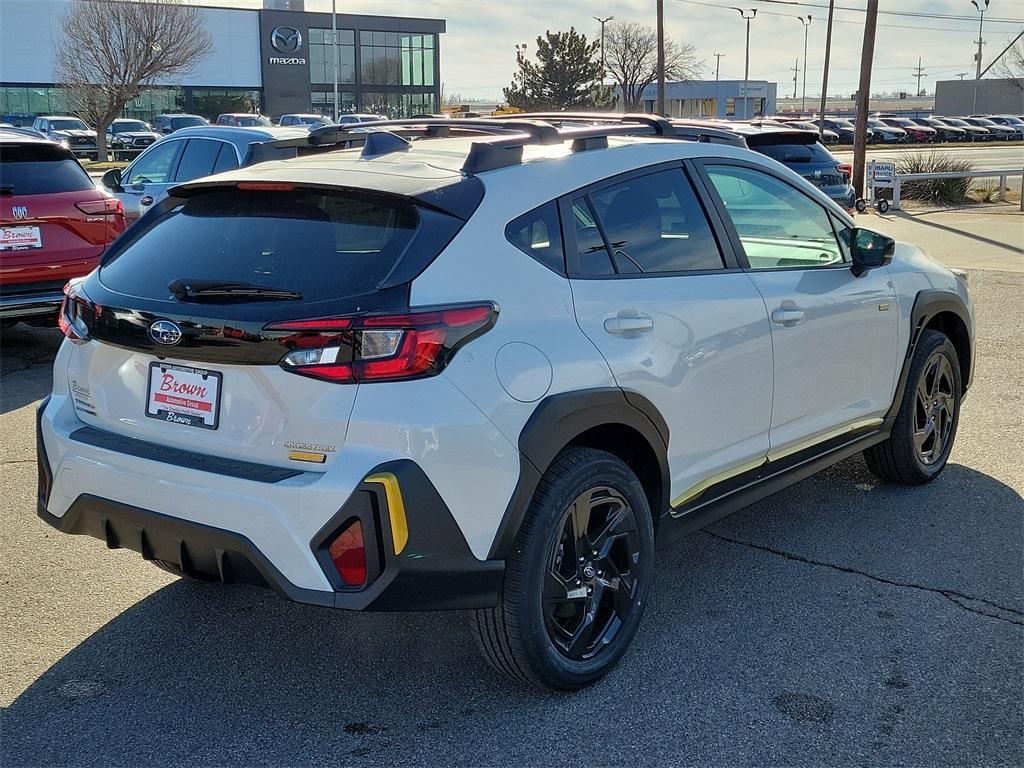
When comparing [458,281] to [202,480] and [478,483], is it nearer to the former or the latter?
[478,483]

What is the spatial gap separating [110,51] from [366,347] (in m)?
45.1

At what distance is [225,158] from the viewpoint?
10617 millimetres

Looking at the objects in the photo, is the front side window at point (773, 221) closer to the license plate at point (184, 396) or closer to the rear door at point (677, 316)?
the rear door at point (677, 316)

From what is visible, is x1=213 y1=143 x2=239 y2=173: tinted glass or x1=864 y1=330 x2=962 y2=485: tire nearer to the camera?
x1=864 y1=330 x2=962 y2=485: tire

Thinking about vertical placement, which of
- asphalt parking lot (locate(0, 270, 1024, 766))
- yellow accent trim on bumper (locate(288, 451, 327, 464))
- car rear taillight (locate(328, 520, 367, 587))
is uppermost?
yellow accent trim on bumper (locate(288, 451, 327, 464))

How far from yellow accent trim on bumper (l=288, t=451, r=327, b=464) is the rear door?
936mm

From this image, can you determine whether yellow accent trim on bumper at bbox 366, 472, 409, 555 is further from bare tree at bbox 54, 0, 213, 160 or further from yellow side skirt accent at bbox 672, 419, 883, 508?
bare tree at bbox 54, 0, 213, 160

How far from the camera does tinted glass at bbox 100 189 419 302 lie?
3070 mm

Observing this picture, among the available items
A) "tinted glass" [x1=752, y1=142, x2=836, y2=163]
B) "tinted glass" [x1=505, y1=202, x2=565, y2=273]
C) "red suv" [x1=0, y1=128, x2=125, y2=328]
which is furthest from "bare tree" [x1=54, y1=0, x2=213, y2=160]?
"tinted glass" [x1=505, y1=202, x2=565, y2=273]

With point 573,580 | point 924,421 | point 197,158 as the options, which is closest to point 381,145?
point 573,580

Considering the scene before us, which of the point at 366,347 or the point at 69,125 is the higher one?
the point at 69,125

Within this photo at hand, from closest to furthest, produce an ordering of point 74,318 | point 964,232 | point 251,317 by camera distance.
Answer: point 251,317 < point 74,318 < point 964,232

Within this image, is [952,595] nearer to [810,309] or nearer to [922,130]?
[810,309]

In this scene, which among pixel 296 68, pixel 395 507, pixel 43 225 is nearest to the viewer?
pixel 395 507
